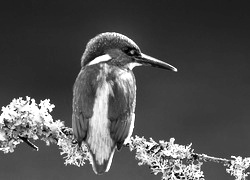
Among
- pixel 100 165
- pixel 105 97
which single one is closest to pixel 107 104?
pixel 105 97

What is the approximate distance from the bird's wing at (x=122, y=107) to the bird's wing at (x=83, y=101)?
7cm

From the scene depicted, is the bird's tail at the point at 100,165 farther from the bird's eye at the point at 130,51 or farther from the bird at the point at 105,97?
the bird's eye at the point at 130,51

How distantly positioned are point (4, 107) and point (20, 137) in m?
0.10

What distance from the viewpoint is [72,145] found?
4.91 ft

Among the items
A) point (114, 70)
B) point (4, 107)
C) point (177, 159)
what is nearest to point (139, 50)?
point (114, 70)

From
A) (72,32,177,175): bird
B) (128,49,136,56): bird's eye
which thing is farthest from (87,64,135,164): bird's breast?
(128,49,136,56): bird's eye

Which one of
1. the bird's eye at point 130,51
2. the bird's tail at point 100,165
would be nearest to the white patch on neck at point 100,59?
the bird's eye at point 130,51

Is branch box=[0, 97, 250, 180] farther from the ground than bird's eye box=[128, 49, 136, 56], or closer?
closer

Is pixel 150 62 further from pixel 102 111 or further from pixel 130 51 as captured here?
pixel 102 111

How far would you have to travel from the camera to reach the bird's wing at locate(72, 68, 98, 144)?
1.42m

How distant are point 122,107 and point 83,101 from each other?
0.13 meters

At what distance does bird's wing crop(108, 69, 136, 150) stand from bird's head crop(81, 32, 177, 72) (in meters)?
0.06

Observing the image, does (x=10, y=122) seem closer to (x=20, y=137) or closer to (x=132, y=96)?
(x=20, y=137)

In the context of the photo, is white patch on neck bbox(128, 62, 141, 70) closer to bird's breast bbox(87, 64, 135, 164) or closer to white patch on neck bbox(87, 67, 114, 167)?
bird's breast bbox(87, 64, 135, 164)
